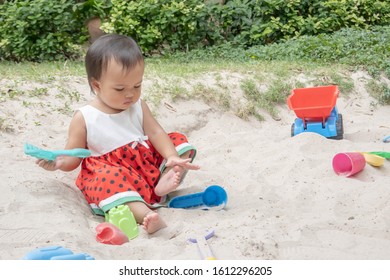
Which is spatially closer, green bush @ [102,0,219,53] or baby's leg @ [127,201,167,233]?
baby's leg @ [127,201,167,233]

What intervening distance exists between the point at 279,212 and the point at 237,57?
4.41m

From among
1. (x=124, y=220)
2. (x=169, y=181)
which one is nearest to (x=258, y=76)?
(x=169, y=181)

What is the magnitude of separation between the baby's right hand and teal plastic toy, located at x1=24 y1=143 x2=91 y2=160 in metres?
0.03

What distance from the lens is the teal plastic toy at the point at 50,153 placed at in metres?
3.20

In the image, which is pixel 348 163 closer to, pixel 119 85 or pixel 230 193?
pixel 230 193

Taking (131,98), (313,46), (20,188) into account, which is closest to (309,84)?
(313,46)

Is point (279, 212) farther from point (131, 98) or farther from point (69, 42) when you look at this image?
point (69, 42)

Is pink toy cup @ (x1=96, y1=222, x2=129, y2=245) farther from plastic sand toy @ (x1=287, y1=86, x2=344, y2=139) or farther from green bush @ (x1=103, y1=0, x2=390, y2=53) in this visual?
green bush @ (x1=103, y1=0, x2=390, y2=53)

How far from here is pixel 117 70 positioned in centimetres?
341

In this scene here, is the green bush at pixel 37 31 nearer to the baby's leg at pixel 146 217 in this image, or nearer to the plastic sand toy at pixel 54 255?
the baby's leg at pixel 146 217

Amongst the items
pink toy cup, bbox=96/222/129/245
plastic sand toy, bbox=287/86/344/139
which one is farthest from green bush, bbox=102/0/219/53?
pink toy cup, bbox=96/222/129/245

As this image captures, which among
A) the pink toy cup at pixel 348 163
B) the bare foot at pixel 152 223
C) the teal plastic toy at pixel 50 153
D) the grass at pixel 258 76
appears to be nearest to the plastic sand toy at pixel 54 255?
the bare foot at pixel 152 223

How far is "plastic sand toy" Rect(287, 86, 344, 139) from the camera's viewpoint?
4.56 meters
